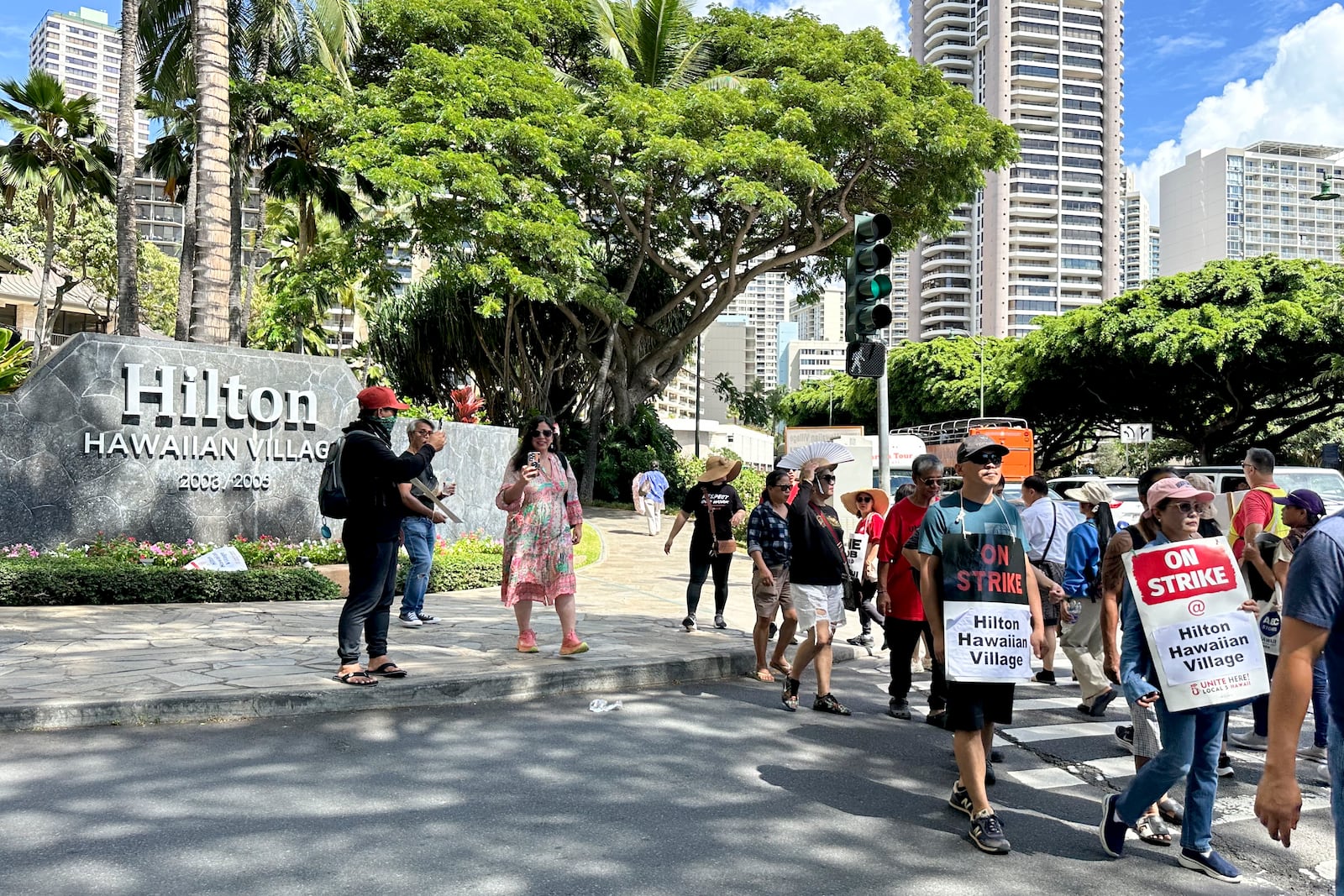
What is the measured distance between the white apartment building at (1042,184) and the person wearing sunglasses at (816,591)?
374 feet

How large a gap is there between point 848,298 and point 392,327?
23.9 metres

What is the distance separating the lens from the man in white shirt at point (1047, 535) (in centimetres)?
717

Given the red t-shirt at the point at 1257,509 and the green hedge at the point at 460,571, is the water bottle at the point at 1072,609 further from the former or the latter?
the green hedge at the point at 460,571

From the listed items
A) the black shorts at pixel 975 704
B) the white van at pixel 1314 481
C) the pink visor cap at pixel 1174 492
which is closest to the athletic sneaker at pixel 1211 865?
the black shorts at pixel 975 704

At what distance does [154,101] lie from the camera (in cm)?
2234

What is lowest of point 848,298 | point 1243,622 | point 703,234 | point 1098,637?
point 1098,637

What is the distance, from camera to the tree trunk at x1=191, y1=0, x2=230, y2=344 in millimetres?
12258

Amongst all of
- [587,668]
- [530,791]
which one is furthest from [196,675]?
[530,791]

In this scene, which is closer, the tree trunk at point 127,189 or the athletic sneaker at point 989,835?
the athletic sneaker at point 989,835

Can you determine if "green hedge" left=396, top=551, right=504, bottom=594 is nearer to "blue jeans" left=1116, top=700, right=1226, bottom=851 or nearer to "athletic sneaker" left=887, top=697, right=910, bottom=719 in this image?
"athletic sneaker" left=887, top=697, right=910, bottom=719

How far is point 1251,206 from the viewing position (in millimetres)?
134375

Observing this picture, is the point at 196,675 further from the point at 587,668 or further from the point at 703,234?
the point at 703,234

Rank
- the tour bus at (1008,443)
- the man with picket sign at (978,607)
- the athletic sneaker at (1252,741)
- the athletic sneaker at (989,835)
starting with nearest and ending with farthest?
1. the athletic sneaker at (989,835)
2. the man with picket sign at (978,607)
3. the athletic sneaker at (1252,741)
4. the tour bus at (1008,443)

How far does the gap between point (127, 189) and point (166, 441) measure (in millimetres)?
9296
